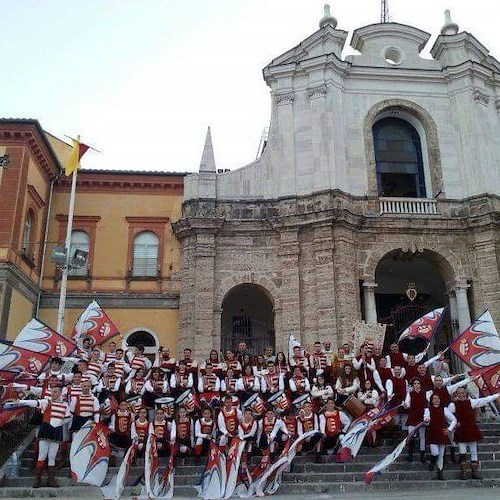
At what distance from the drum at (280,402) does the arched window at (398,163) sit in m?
11.6

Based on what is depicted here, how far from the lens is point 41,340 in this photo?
12.9 meters

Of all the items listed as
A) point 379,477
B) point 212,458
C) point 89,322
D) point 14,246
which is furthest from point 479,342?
point 14,246

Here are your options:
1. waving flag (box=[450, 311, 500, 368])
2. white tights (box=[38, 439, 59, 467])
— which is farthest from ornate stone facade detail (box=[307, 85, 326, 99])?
white tights (box=[38, 439, 59, 467])

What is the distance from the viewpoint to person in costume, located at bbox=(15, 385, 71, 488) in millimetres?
10250

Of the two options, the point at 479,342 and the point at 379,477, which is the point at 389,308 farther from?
the point at 379,477

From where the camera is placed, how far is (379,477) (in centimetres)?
1099

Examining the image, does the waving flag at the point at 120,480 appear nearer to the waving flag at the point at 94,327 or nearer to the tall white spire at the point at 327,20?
the waving flag at the point at 94,327

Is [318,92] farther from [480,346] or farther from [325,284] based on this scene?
[480,346]

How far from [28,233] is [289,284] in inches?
361

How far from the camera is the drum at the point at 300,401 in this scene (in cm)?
1178

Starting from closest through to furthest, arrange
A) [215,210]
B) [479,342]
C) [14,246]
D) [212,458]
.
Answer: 1. [212,458]
2. [479,342]
3. [14,246]
4. [215,210]

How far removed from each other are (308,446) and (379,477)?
163 cm

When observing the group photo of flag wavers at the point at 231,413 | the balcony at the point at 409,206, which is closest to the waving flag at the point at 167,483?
the group photo of flag wavers at the point at 231,413

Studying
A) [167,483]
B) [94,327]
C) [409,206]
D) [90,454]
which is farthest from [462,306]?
[90,454]
